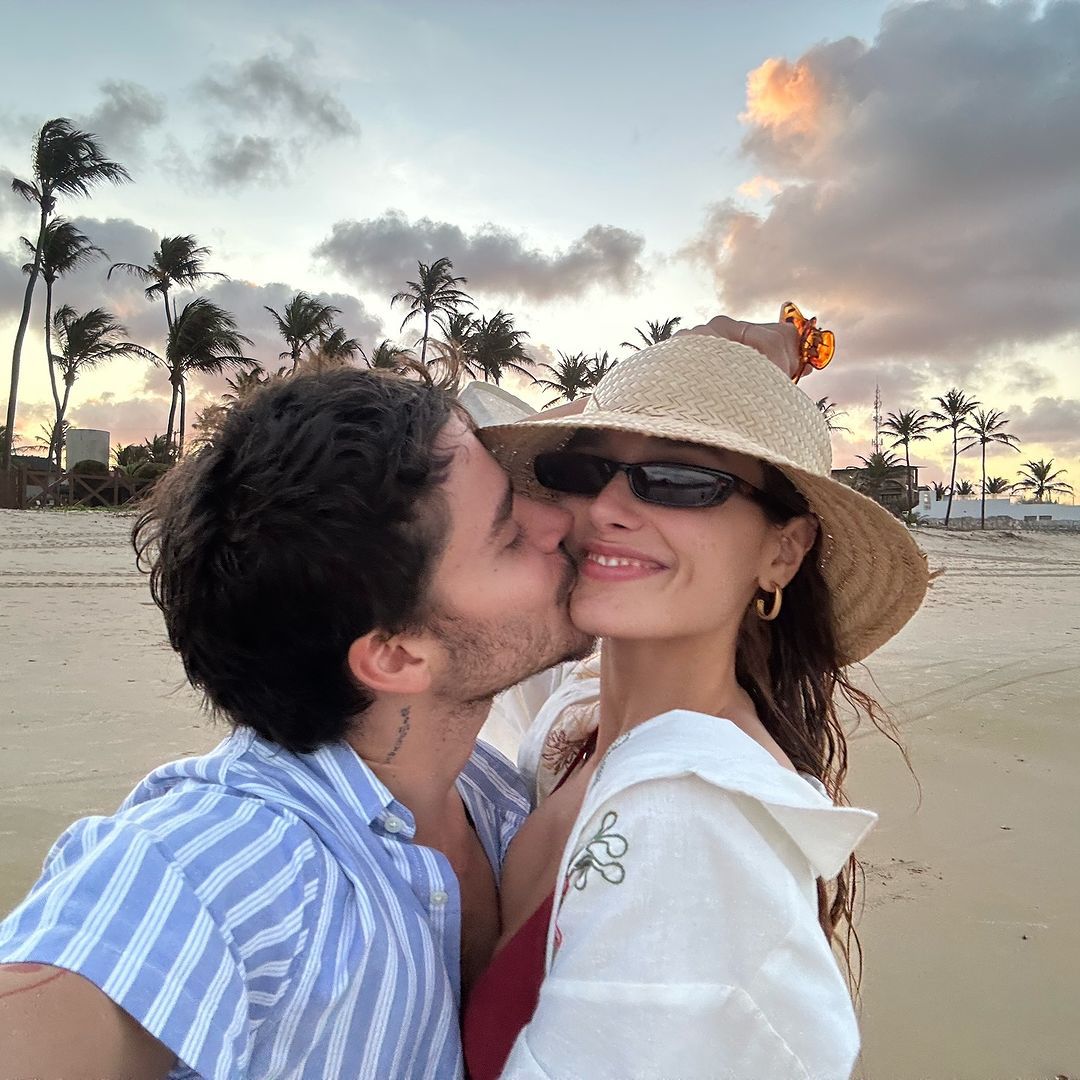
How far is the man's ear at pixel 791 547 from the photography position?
2.08 meters

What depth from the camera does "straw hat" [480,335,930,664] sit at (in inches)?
72.6

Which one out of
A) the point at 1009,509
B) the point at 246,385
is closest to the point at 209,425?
the point at 246,385

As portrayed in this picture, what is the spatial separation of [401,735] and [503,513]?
20.3 inches

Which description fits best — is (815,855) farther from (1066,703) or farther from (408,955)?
(1066,703)

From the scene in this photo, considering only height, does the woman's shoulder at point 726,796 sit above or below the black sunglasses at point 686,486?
below

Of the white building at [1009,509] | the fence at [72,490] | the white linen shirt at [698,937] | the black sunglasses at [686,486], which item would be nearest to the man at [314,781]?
the black sunglasses at [686,486]

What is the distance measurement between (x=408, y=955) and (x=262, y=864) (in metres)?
0.31

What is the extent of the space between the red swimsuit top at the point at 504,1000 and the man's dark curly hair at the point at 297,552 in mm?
501

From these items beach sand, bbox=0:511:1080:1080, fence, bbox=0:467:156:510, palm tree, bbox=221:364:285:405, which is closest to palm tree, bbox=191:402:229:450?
palm tree, bbox=221:364:285:405

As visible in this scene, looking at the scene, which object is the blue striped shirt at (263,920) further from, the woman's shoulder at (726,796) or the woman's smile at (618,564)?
the woman's smile at (618,564)

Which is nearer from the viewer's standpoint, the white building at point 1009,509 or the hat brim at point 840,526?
the hat brim at point 840,526

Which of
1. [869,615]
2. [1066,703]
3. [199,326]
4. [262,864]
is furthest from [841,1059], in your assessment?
[199,326]

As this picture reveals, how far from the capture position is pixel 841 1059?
1.03 metres

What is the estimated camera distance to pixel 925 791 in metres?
5.13
